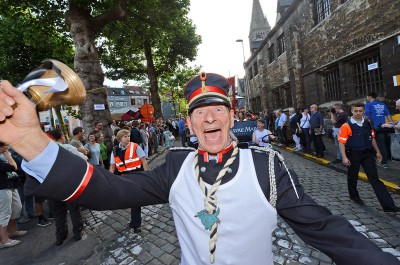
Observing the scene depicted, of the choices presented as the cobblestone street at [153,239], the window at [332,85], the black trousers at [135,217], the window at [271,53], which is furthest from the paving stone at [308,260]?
the window at [271,53]

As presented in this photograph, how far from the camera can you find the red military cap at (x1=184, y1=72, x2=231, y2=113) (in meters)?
1.60

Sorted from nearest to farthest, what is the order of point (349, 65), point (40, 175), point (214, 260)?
point (40, 175) → point (214, 260) → point (349, 65)

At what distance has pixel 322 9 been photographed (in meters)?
12.2

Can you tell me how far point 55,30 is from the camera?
11.5m

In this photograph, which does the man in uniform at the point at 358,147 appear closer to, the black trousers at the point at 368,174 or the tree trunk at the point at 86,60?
the black trousers at the point at 368,174

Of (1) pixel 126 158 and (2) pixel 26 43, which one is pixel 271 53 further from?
(1) pixel 126 158

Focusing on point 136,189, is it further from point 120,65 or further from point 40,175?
point 120,65

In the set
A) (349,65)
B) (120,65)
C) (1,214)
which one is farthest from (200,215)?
(120,65)

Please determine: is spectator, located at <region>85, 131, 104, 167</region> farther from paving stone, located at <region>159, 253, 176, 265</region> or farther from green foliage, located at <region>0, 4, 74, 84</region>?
green foliage, located at <region>0, 4, 74, 84</region>

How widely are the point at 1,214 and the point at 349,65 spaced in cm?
1246

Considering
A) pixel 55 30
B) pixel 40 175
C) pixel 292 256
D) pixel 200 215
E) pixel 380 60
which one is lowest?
pixel 292 256

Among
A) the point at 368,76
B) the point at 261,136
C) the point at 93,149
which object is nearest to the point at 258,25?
the point at 368,76

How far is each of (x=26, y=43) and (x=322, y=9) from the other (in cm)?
1402

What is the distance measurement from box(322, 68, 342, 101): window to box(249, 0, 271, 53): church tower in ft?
87.1
